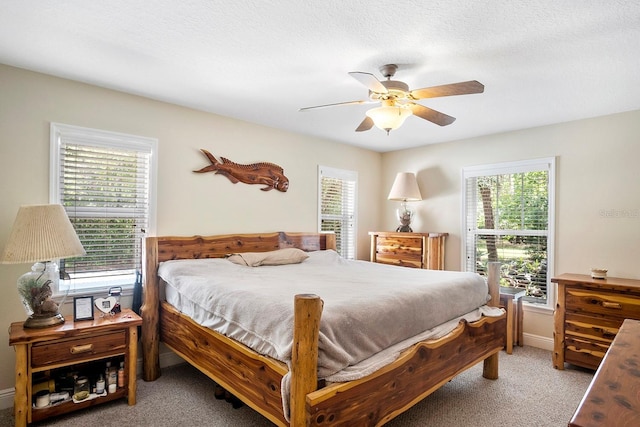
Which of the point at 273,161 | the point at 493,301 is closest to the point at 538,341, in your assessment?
the point at 493,301

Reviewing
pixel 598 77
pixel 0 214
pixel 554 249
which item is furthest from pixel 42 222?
pixel 554 249

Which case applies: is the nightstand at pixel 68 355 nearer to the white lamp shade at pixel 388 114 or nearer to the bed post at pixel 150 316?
the bed post at pixel 150 316

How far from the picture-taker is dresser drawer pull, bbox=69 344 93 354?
2.24 meters

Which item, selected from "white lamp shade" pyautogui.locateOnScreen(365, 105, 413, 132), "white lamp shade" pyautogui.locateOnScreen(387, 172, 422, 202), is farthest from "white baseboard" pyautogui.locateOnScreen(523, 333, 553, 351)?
"white lamp shade" pyautogui.locateOnScreen(365, 105, 413, 132)

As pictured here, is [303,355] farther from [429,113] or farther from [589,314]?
[589,314]

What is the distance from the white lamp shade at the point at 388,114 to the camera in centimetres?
230

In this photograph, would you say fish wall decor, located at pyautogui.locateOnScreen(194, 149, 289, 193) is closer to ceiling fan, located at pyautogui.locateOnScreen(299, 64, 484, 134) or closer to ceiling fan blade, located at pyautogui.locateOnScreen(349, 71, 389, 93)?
ceiling fan, located at pyautogui.locateOnScreen(299, 64, 484, 134)

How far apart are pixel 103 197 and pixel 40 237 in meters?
0.73

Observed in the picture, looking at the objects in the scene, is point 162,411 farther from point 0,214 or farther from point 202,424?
point 0,214

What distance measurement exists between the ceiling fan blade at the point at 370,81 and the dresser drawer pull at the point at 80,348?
2.39 metres

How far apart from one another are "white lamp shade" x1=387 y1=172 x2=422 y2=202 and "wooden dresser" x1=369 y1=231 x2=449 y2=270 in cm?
49

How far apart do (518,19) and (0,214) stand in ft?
11.3

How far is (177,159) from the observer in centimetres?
325

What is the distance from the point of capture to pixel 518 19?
5.87ft
